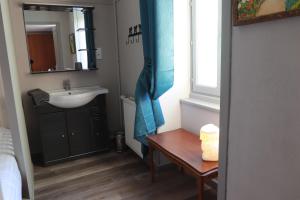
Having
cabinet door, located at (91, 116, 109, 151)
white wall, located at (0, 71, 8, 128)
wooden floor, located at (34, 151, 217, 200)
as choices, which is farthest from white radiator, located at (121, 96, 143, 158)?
white wall, located at (0, 71, 8, 128)

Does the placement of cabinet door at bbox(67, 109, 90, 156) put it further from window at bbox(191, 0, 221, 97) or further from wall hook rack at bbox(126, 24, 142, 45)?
window at bbox(191, 0, 221, 97)

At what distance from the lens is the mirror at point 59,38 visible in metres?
2.80

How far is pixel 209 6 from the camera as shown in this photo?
2.11 meters

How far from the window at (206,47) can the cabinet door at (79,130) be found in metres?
1.41

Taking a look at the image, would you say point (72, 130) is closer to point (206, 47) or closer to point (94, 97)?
point (94, 97)

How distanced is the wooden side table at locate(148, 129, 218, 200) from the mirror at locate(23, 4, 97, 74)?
Answer: 156cm

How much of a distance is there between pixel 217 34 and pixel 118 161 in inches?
73.1

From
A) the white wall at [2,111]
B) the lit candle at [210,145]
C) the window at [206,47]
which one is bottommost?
the lit candle at [210,145]

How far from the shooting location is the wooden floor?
7.18 ft

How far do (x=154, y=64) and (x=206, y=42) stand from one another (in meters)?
0.54

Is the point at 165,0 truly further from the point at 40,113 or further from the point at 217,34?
→ the point at 40,113

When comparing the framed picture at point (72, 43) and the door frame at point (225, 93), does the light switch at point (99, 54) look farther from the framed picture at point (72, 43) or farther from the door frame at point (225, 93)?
the door frame at point (225, 93)

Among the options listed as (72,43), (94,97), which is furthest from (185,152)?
(72,43)

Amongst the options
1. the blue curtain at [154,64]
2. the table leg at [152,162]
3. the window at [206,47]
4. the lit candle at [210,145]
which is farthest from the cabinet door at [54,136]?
the lit candle at [210,145]
